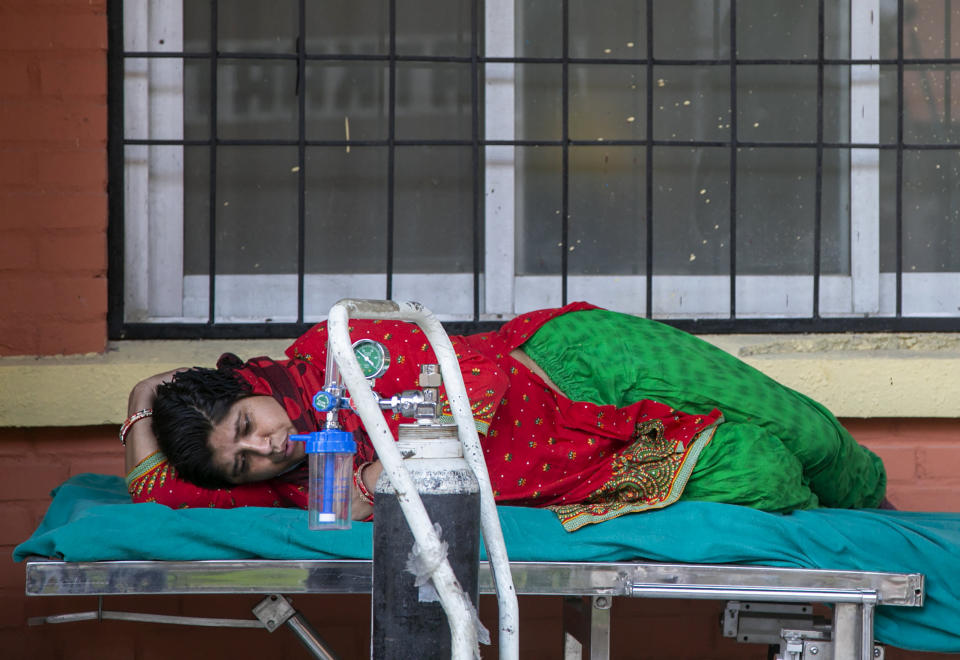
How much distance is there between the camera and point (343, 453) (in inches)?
56.4

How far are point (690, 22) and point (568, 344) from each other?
1199 mm

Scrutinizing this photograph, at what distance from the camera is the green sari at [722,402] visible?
2.26 m

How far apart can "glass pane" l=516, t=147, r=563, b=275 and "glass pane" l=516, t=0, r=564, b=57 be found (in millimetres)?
288

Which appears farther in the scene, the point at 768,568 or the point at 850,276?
the point at 850,276

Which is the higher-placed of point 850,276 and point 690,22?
point 690,22

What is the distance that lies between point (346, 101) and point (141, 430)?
118cm

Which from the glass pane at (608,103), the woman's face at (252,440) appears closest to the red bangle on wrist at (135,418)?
the woman's face at (252,440)

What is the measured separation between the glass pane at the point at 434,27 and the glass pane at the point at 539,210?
36 centimetres

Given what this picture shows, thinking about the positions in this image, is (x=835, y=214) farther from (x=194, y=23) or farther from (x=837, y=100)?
(x=194, y=23)

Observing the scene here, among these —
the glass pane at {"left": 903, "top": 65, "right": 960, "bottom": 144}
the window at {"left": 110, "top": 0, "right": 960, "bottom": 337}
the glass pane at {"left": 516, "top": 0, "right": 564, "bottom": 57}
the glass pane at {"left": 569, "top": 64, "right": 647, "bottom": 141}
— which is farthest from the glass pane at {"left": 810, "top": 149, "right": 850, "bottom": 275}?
the glass pane at {"left": 516, "top": 0, "right": 564, "bottom": 57}

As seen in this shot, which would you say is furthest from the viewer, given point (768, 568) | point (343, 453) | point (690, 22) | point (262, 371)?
point (690, 22)

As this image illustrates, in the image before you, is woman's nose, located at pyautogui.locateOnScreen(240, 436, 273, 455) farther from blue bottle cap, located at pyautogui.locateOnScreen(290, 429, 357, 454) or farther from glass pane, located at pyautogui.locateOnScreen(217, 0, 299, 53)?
glass pane, located at pyautogui.locateOnScreen(217, 0, 299, 53)

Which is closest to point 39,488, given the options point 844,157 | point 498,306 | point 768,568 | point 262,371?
point 262,371

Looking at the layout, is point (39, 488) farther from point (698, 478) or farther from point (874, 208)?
point (874, 208)
